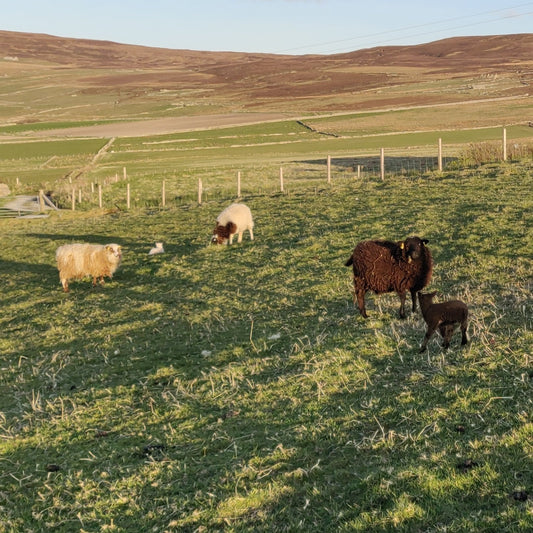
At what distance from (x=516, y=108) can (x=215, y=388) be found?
124 m

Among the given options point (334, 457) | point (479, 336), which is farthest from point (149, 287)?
point (334, 457)

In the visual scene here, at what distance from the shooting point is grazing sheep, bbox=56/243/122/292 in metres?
18.7

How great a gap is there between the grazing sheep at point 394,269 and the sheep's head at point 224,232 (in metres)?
10.4

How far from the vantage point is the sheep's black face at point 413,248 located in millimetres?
11250

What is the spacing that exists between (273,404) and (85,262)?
1221cm

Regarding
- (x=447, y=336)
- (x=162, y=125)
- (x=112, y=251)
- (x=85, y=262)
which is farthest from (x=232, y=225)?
(x=162, y=125)

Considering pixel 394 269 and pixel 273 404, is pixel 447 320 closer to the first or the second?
pixel 394 269

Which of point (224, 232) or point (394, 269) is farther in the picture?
point (224, 232)

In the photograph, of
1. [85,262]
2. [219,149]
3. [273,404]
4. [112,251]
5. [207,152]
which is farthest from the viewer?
[219,149]

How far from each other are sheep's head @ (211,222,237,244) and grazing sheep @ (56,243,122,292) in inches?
158

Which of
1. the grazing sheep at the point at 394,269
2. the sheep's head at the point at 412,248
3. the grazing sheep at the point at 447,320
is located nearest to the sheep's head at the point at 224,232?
the grazing sheep at the point at 394,269

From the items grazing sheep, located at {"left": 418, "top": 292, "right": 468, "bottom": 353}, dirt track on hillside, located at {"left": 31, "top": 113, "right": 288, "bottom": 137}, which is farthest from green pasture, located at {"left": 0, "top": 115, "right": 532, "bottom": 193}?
grazing sheep, located at {"left": 418, "top": 292, "right": 468, "bottom": 353}

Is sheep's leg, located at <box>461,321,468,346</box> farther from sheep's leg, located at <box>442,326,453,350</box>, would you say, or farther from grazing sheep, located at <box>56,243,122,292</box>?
grazing sheep, located at <box>56,243,122,292</box>

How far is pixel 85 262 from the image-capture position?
61.6ft
